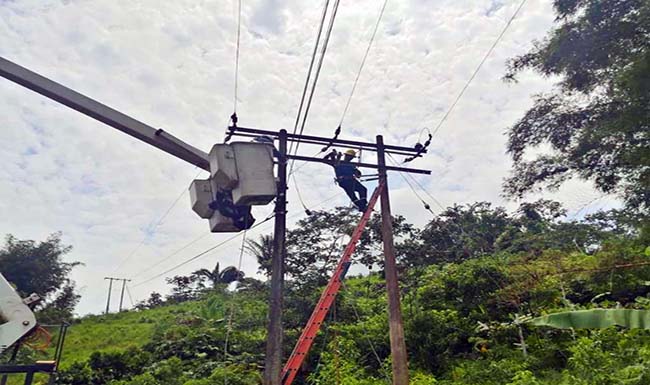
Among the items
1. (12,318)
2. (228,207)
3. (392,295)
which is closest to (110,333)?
(12,318)

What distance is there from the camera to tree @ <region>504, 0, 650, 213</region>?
6262 mm

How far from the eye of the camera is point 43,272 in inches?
786

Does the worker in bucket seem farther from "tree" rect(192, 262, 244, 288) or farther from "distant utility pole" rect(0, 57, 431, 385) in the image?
"tree" rect(192, 262, 244, 288)

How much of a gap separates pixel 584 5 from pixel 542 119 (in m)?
2.43

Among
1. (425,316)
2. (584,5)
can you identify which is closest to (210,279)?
(425,316)

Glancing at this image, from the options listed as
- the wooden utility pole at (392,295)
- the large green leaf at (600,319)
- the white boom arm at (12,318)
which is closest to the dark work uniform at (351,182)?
the wooden utility pole at (392,295)

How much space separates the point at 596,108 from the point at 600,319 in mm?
4859

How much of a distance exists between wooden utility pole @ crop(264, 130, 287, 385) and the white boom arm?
296 centimetres

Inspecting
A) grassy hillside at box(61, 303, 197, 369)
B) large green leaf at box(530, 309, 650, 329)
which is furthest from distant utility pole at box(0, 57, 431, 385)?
grassy hillside at box(61, 303, 197, 369)

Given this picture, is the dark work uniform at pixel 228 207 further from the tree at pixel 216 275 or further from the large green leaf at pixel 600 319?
the tree at pixel 216 275

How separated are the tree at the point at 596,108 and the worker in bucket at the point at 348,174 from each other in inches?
160

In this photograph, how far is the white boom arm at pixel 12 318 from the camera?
500 centimetres

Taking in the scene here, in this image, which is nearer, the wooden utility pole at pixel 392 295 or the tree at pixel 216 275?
the wooden utility pole at pixel 392 295

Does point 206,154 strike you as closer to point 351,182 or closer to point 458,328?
point 351,182
